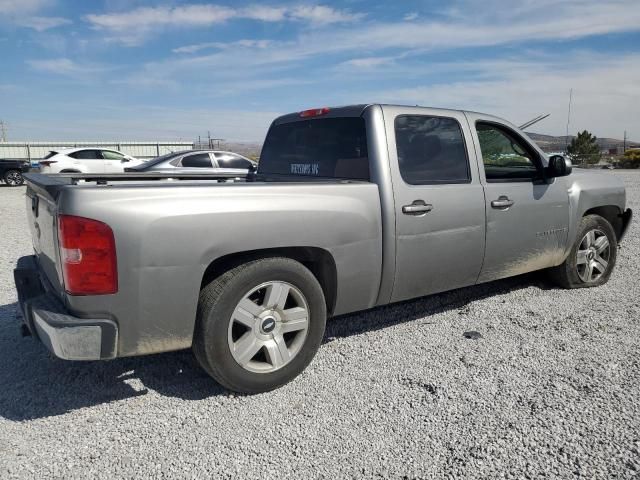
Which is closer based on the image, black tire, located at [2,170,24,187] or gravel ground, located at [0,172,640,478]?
gravel ground, located at [0,172,640,478]

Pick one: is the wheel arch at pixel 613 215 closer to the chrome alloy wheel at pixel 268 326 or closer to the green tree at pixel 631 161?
the chrome alloy wheel at pixel 268 326

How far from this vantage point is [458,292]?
5.13m

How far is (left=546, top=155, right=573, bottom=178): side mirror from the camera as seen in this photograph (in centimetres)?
438

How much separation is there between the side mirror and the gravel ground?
126 cm

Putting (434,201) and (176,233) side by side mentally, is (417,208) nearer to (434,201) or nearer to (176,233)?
(434,201)

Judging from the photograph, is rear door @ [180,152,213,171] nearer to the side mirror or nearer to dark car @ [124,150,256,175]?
dark car @ [124,150,256,175]

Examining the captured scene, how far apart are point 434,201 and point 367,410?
5.16ft

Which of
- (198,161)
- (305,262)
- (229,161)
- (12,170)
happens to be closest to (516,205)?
(305,262)

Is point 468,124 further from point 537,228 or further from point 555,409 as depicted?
point 555,409

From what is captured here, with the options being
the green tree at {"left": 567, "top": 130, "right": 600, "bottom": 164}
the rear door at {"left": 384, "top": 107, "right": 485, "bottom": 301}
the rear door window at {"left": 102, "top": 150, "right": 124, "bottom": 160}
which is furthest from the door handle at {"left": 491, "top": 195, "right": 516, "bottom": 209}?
the green tree at {"left": 567, "top": 130, "right": 600, "bottom": 164}

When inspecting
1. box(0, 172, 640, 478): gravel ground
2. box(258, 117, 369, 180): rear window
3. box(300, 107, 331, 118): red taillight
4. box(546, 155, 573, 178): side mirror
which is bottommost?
box(0, 172, 640, 478): gravel ground

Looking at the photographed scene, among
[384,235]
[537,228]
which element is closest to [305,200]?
[384,235]

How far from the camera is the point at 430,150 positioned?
3787mm

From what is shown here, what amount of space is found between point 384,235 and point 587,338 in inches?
72.4
